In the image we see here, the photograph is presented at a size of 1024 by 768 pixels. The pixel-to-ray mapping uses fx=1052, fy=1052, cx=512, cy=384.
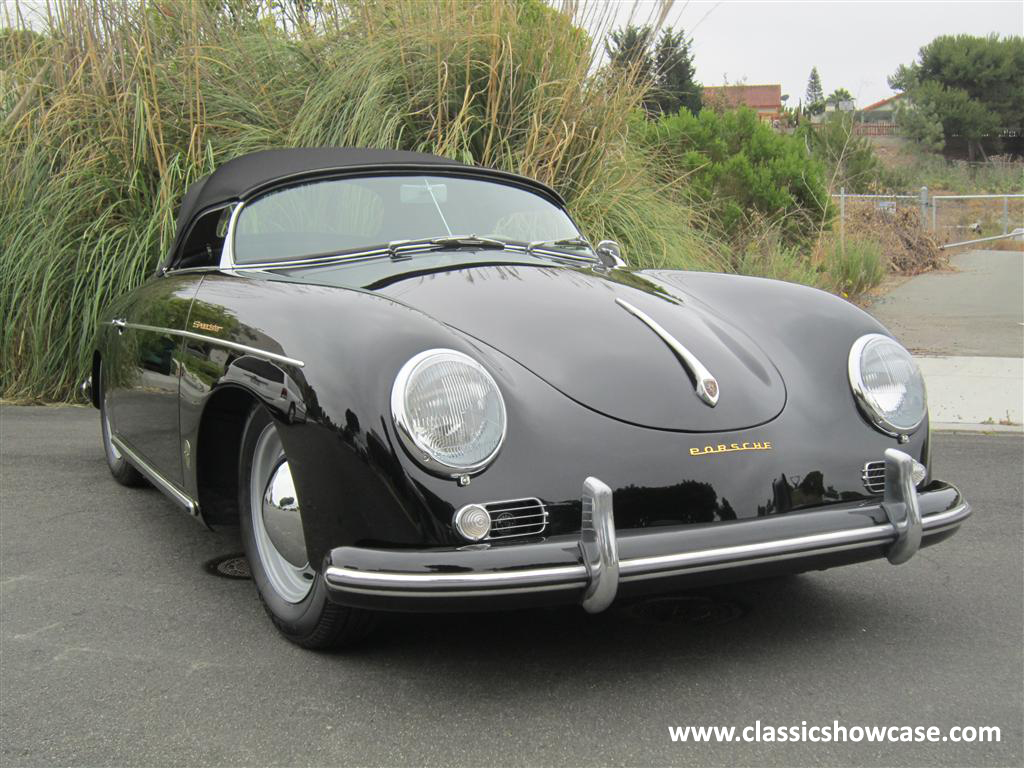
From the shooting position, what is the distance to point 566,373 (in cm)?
259

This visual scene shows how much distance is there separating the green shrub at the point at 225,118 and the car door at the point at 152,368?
2.36m

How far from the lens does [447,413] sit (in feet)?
7.76

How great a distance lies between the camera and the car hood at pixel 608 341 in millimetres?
2572

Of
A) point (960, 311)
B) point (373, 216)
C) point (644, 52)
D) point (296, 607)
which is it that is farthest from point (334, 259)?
point (960, 311)

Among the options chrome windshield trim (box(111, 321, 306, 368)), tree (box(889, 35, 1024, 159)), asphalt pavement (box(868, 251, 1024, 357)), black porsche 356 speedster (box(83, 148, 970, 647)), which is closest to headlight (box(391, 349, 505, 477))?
black porsche 356 speedster (box(83, 148, 970, 647))

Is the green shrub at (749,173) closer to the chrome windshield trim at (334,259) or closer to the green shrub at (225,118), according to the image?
the green shrub at (225,118)

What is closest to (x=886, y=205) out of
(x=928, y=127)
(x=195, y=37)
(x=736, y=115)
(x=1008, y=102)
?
(x=736, y=115)

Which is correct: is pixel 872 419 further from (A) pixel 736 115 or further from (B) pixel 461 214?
(A) pixel 736 115

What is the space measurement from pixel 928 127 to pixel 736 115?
133 ft

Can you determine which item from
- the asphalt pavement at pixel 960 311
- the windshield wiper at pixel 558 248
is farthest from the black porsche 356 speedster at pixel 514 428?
the asphalt pavement at pixel 960 311

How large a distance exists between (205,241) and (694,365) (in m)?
2.07

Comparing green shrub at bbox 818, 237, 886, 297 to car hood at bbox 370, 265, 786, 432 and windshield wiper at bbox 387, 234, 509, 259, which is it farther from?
car hood at bbox 370, 265, 786, 432

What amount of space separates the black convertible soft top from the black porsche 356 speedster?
353 mm

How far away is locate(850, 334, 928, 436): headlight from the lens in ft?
9.11
